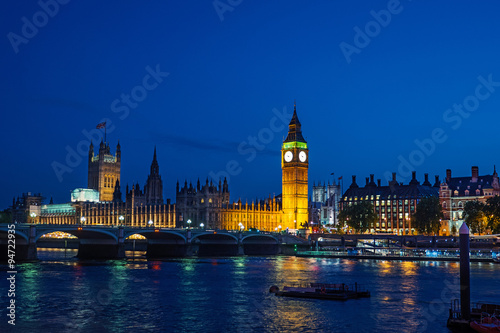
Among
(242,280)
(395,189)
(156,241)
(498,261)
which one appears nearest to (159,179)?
(395,189)

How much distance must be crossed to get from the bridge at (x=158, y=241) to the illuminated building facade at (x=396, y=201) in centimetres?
4614

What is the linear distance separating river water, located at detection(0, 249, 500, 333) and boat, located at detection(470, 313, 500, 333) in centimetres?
245

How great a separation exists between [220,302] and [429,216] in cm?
9220

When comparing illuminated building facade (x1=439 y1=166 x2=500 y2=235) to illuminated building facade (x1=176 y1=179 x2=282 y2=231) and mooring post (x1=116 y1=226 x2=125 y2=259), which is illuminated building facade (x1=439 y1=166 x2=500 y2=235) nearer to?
illuminated building facade (x1=176 y1=179 x2=282 y2=231)

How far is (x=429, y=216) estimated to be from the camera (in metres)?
129

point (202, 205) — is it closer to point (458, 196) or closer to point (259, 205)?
point (259, 205)

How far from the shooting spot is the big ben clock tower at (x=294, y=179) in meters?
158

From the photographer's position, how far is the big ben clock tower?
158000mm

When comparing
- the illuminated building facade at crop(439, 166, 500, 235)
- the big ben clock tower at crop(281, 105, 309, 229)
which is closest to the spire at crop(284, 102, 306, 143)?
the big ben clock tower at crop(281, 105, 309, 229)

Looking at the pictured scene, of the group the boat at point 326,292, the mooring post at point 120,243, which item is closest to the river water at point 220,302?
the boat at point 326,292

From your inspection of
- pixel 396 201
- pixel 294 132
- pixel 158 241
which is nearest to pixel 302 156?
pixel 294 132

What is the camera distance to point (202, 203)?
142375 millimetres

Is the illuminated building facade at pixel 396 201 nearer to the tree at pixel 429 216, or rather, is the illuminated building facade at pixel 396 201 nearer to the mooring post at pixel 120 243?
the tree at pixel 429 216

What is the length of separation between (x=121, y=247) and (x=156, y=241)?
A: 14.1 m
